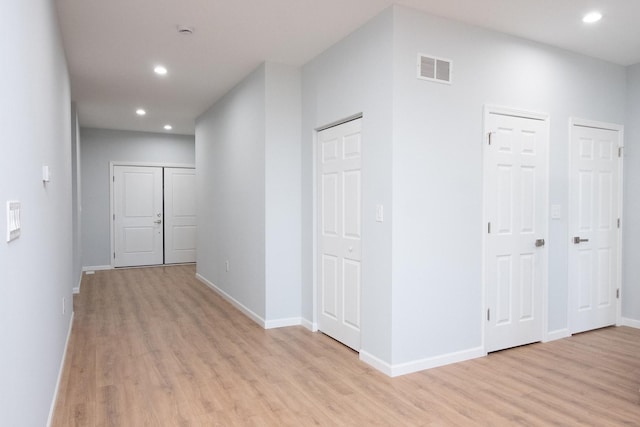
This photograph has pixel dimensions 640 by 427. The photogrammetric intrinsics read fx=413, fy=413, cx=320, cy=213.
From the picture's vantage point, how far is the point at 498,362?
11.0 ft

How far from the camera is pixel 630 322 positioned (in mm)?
4375

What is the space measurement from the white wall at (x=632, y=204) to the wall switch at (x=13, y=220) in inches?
208

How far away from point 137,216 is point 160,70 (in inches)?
187

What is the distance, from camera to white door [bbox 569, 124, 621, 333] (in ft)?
13.5

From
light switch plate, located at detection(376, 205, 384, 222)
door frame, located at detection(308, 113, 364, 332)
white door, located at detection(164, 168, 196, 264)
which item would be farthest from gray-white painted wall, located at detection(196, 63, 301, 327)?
white door, located at detection(164, 168, 196, 264)

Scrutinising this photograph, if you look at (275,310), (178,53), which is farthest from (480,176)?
(178,53)

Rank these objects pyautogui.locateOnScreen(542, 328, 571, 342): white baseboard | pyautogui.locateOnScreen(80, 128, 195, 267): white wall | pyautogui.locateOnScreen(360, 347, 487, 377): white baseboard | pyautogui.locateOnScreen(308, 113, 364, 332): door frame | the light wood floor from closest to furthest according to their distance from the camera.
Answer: the light wood floor
pyautogui.locateOnScreen(360, 347, 487, 377): white baseboard
pyautogui.locateOnScreen(542, 328, 571, 342): white baseboard
pyautogui.locateOnScreen(308, 113, 364, 332): door frame
pyautogui.locateOnScreen(80, 128, 195, 267): white wall

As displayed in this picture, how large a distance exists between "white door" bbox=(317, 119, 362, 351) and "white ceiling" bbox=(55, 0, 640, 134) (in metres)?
0.91

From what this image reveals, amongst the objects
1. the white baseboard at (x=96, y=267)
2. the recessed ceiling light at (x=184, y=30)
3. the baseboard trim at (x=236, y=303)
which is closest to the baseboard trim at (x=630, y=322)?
the baseboard trim at (x=236, y=303)

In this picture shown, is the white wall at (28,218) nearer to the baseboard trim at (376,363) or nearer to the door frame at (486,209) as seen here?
the baseboard trim at (376,363)

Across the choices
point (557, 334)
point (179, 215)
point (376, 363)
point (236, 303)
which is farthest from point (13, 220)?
point (179, 215)

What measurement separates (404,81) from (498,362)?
2.36 m

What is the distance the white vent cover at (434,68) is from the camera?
3176 mm

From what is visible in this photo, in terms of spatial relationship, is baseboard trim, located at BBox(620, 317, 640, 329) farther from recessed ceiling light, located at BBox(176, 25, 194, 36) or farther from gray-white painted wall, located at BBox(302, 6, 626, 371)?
recessed ceiling light, located at BBox(176, 25, 194, 36)
